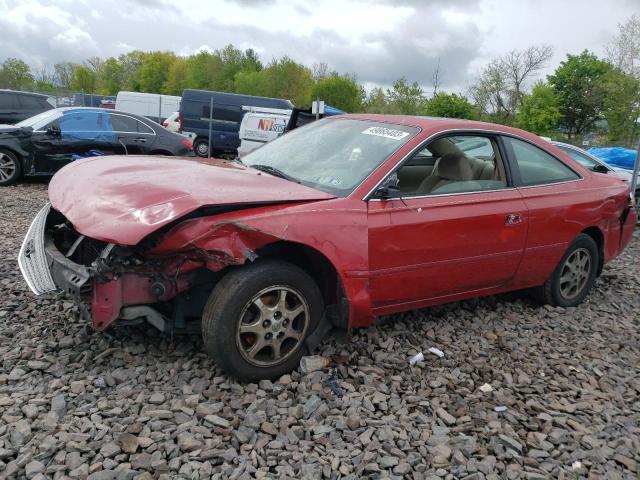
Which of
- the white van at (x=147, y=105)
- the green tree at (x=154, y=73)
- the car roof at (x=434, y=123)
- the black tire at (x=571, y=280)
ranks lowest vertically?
the black tire at (x=571, y=280)

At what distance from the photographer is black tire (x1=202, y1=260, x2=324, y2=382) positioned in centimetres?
300

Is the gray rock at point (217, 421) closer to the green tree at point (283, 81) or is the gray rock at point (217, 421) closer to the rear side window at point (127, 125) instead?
the rear side window at point (127, 125)

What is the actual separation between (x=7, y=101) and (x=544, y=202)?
13940 millimetres

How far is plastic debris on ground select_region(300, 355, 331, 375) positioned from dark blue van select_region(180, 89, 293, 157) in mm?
18553

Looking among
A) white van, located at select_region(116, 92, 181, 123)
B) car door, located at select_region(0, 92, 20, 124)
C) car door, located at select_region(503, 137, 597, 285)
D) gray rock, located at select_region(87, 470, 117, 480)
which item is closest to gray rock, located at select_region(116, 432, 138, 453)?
gray rock, located at select_region(87, 470, 117, 480)

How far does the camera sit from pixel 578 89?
40.3m

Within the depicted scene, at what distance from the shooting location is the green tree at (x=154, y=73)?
78.4m

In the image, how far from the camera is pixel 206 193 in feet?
9.96

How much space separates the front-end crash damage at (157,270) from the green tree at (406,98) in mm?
37450

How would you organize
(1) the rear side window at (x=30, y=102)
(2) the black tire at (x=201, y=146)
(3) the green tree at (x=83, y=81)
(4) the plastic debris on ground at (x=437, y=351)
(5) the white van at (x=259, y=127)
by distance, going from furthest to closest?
(3) the green tree at (x=83, y=81) < (2) the black tire at (x=201, y=146) < (5) the white van at (x=259, y=127) < (1) the rear side window at (x=30, y=102) < (4) the plastic debris on ground at (x=437, y=351)

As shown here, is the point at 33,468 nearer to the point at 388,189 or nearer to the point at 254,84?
the point at 388,189

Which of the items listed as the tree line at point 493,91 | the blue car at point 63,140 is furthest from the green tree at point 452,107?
the blue car at point 63,140

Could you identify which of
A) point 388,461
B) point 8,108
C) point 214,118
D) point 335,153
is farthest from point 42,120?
point 214,118

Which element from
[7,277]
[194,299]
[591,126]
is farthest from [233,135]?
[591,126]
